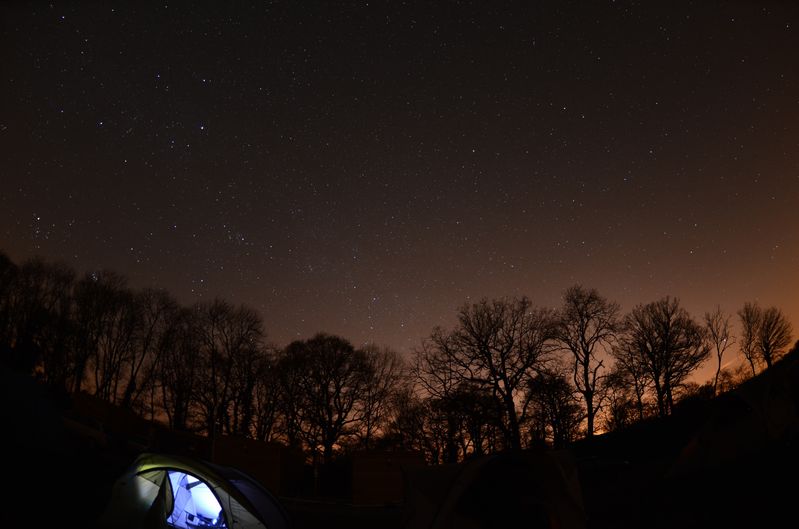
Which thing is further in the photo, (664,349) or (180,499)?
(664,349)

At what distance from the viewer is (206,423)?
36500mm

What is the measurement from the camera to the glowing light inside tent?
952 centimetres

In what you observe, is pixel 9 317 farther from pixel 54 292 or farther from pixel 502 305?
pixel 502 305

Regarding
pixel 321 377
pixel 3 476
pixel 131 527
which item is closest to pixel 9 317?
pixel 321 377

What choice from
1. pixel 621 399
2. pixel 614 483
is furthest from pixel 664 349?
pixel 614 483

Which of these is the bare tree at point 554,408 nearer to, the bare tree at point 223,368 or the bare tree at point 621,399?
the bare tree at point 621,399

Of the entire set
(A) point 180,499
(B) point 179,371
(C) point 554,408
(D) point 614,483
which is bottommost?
(D) point 614,483

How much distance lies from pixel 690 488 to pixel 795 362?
3.94 meters

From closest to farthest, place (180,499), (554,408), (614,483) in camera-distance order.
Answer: (180,499) → (614,483) → (554,408)

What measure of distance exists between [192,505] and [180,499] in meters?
0.27

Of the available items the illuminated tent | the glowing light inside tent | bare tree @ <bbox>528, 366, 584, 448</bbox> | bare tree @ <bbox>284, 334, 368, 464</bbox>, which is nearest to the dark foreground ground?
the illuminated tent

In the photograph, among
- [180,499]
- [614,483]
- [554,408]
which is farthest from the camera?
[554,408]

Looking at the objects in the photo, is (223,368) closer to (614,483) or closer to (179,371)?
(179,371)

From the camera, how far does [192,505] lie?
9742 mm
